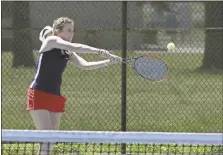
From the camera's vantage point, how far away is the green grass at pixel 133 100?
873 centimetres

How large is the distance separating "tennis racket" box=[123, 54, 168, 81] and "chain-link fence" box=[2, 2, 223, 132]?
1.07 metres

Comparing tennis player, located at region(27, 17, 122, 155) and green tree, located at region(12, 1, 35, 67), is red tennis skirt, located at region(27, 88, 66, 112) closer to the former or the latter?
tennis player, located at region(27, 17, 122, 155)

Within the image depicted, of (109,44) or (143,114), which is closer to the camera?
(143,114)

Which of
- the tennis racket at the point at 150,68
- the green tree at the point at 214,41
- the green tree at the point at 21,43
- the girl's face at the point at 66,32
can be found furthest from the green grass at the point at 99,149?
the green tree at the point at 214,41

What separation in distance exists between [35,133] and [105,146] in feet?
10.1

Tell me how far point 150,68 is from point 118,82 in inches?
249

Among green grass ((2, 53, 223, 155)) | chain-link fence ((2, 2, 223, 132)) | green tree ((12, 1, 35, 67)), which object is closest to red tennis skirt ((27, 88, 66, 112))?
green grass ((2, 53, 223, 155))

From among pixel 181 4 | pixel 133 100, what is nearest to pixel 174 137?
pixel 133 100

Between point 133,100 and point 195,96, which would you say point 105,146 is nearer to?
point 133,100

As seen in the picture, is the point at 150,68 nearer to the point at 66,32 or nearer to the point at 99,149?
the point at 66,32

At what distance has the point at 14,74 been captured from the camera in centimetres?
1173

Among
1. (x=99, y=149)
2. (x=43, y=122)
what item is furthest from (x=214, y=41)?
(x=43, y=122)

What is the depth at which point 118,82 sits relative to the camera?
1230 cm

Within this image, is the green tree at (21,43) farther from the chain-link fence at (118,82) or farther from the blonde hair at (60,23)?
the blonde hair at (60,23)
